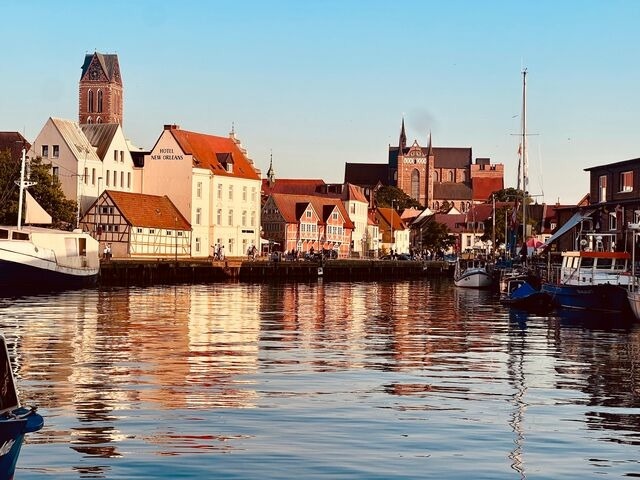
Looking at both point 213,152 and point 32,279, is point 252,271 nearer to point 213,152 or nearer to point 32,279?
point 213,152

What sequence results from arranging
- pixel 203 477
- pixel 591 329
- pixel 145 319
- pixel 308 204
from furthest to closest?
pixel 308 204, pixel 145 319, pixel 591 329, pixel 203 477

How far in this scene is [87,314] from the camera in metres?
54.8

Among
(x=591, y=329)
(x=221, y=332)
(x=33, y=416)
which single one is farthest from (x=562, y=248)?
(x=33, y=416)

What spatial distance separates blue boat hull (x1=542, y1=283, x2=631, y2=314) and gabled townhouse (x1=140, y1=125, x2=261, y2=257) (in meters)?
84.3

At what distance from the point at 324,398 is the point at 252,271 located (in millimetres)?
94962

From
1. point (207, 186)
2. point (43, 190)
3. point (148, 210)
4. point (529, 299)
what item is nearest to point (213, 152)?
point (207, 186)

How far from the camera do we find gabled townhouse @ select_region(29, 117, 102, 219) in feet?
426

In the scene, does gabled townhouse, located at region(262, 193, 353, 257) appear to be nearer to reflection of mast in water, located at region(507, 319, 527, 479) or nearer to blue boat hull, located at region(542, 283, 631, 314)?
blue boat hull, located at region(542, 283, 631, 314)

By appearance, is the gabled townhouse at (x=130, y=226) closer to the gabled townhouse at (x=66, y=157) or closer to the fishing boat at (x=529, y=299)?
the gabled townhouse at (x=66, y=157)

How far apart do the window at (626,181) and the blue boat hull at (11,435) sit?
7354cm

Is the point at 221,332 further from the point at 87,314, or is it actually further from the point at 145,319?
the point at 87,314

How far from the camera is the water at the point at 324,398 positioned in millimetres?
18609

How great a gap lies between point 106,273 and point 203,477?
83603 mm

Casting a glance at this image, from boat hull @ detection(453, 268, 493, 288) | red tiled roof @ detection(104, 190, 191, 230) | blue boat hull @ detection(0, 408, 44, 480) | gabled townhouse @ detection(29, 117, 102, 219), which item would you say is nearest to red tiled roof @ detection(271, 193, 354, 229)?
red tiled roof @ detection(104, 190, 191, 230)
